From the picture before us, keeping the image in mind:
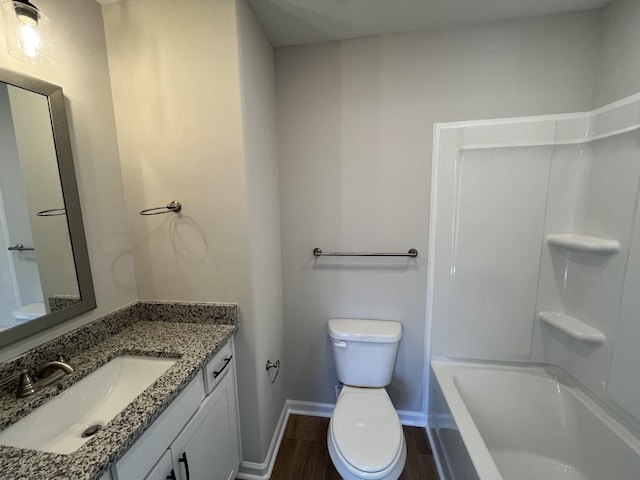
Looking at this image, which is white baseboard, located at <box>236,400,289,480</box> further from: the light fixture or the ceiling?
the ceiling

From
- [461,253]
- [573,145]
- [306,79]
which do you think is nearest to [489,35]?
[573,145]

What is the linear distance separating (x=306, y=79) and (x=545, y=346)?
2.17m

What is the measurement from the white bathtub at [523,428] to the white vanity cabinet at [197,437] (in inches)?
42.8

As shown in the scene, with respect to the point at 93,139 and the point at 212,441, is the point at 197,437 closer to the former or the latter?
the point at 212,441

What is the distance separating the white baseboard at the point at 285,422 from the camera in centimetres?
146

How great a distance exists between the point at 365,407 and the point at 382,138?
1.54m

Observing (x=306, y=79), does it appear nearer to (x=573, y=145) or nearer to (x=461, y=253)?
(x=461, y=253)

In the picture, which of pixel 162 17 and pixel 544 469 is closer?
pixel 162 17

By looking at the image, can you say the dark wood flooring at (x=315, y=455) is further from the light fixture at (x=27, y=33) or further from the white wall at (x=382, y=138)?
the light fixture at (x=27, y=33)

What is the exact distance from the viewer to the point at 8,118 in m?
0.90

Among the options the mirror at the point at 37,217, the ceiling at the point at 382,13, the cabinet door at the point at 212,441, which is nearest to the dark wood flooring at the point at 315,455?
the cabinet door at the point at 212,441

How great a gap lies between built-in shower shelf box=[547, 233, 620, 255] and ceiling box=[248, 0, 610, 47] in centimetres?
115

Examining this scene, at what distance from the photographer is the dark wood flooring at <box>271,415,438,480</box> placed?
4.89 ft

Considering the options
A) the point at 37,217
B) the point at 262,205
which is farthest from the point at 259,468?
A: the point at 37,217
